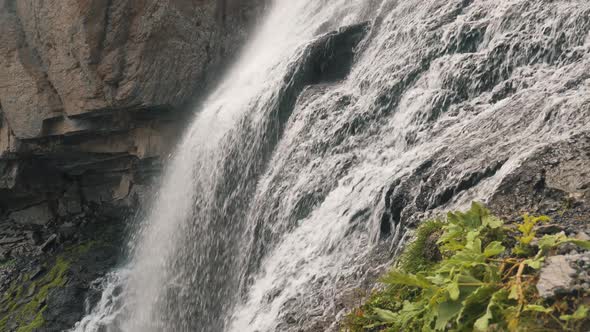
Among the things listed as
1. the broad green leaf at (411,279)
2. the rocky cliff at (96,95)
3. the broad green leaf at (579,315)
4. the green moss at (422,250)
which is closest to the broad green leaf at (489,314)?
the broad green leaf at (579,315)

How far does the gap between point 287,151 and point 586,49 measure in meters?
5.28

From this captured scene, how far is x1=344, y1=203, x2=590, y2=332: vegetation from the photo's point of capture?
319cm

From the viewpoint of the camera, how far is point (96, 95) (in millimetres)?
17516

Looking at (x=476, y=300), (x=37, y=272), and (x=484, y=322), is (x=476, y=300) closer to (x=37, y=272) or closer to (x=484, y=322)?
(x=484, y=322)

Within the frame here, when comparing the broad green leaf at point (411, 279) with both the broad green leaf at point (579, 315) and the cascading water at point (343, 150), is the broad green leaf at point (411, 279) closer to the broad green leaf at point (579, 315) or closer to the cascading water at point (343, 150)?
the broad green leaf at point (579, 315)

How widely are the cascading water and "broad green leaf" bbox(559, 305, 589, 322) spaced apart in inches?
84.3

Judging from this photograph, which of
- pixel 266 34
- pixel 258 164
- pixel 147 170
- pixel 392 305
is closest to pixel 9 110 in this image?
pixel 147 170

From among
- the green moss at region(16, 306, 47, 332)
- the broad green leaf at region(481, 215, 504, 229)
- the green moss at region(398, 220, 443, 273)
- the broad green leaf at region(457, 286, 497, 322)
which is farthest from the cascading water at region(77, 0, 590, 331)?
the broad green leaf at region(457, 286, 497, 322)

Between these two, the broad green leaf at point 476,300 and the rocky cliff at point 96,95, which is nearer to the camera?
the broad green leaf at point 476,300

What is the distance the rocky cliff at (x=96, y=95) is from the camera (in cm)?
1731

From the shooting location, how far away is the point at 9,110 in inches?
752

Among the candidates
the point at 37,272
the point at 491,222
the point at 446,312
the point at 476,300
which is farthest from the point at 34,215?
the point at 476,300

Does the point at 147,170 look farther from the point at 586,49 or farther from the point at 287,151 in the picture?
the point at 586,49

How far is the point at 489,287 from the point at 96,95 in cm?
1624
